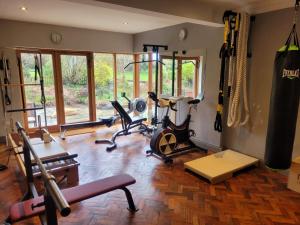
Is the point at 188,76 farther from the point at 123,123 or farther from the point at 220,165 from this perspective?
the point at 220,165

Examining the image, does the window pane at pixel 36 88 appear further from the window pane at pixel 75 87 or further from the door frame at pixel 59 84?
the window pane at pixel 75 87

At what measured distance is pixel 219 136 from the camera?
4.03 metres

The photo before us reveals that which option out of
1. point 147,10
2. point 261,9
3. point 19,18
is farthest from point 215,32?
point 19,18

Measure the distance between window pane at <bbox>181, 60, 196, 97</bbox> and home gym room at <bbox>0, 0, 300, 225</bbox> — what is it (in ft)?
0.10

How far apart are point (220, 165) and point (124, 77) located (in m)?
4.01

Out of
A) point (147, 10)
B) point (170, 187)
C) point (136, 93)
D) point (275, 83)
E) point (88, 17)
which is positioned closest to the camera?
point (275, 83)

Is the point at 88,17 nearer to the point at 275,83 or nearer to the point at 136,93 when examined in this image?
the point at 136,93

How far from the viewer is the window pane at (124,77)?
632 centimetres

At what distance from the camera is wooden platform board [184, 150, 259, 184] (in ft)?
10.2

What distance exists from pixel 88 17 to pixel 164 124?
2.48 m

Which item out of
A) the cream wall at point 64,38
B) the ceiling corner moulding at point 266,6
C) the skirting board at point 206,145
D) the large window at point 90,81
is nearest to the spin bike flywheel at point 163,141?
the skirting board at point 206,145

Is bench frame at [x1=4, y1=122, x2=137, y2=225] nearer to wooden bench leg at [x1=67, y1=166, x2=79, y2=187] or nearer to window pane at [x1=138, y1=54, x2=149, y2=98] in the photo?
wooden bench leg at [x1=67, y1=166, x2=79, y2=187]

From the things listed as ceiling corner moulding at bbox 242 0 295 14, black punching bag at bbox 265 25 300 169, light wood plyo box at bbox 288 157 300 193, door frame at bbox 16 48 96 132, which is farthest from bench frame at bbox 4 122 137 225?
door frame at bbox 16 48 96 132

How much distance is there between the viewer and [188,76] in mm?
4617
